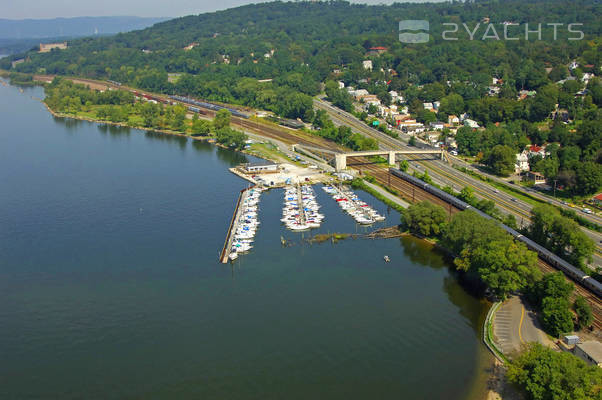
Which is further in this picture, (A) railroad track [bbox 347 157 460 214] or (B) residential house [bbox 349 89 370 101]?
(B) residential house [bbox 349 89 370 101]

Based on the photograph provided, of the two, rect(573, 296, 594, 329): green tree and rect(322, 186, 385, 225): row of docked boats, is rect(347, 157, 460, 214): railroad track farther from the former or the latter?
rect(573, 296, 594, 329): green tree

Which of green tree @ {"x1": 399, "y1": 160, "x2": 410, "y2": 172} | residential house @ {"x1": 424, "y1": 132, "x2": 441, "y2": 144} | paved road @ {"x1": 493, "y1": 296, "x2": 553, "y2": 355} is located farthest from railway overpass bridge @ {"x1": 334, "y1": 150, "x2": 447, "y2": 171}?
paved road @ {"x1": 493, "y1": 296, "x2": 553, "y2": 355}

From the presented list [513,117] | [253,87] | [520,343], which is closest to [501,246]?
[520,343]

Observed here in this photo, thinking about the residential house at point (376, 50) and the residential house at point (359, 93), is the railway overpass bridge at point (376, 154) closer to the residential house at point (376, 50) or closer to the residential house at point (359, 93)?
the residential house at point (359, 93)

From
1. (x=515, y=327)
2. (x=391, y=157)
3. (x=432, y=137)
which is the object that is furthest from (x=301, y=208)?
(x=432, y=137)

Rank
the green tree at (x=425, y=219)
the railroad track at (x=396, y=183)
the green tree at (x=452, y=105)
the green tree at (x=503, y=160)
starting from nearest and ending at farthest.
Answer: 1. the green tree at (x=425, y=219)
2. the railroad track at (x=396, y=183)
3. the green tree at (x=503, y=160)
4. the green tree at (x=452, y=105)

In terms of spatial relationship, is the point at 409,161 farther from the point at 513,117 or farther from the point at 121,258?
the point at 121,258

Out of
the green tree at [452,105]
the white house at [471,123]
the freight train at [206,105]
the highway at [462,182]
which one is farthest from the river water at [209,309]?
the freight train at [206,105]
